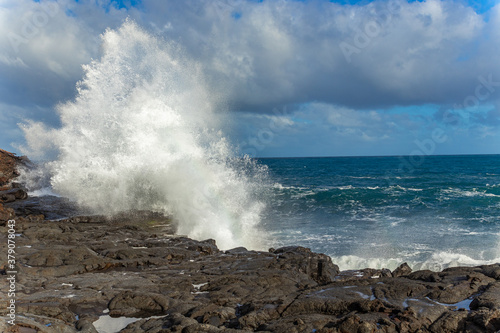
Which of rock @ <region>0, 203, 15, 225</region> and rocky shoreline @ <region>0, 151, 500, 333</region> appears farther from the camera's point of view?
rock @ <region>0, 203, 15, 225</region>

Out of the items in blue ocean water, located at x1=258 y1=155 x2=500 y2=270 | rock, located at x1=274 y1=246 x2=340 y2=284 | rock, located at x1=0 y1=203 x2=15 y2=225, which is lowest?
blue ocean water, located at x1=258 y1=155 x2=500 y2=270

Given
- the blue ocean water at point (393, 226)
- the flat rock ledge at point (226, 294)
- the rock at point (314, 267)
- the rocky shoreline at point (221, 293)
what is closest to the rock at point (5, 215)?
the rocky shoreline at point (221, 293)

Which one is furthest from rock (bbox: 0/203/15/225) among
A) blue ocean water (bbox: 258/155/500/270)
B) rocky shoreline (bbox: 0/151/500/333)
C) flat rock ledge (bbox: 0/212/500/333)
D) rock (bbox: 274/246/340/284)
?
rock (bbox: 274/246/340/284)

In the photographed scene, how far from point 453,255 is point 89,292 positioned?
11.5 m

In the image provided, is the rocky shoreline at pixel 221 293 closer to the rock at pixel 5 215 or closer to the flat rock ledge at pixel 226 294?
the flat rock ledge at pixel 226 294

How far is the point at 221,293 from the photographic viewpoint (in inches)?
285

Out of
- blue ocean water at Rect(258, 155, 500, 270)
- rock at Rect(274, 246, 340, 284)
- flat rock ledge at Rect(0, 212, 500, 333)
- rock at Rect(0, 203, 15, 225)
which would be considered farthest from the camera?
rock at Rect(0, 203, 15, 225)

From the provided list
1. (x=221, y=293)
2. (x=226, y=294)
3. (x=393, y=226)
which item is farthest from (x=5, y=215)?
(x=393, y=226)

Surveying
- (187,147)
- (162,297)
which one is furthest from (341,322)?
(187,147)

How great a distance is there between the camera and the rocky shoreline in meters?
5.47

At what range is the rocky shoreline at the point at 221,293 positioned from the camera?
5469 mm

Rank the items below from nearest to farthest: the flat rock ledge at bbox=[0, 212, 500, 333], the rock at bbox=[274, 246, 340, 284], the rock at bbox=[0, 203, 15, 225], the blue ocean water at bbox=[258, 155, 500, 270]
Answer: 1. the flat rock ledge at bbox=[0, 212, 500, 333]
2. the rock at bbox=[274, 246, 340, 284]
3. the blue ocean water at bbox=[258, 155, 500, 270]
4. the rock at bbox=[0, 203, 15, 225]

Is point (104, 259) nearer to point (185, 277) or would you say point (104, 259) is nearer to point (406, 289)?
point (185, 277)

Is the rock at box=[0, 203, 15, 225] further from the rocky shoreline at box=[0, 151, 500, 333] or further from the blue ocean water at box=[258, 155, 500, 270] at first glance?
the blue ocean water at box=[258, 155, 500, 270]
